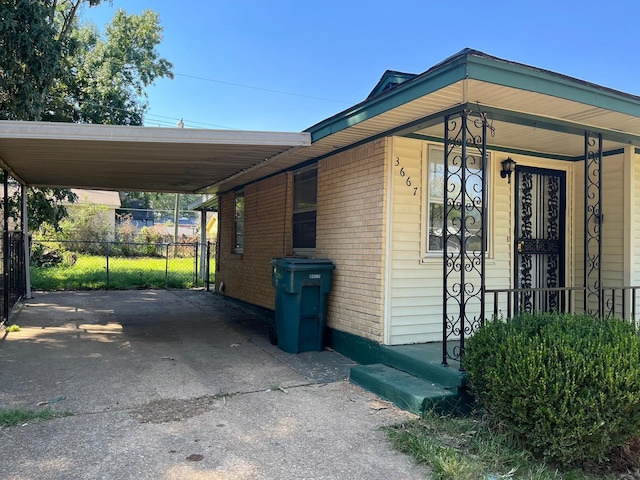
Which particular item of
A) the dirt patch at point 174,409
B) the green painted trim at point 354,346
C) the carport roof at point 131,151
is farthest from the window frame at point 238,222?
the dirt patch at point 174,409

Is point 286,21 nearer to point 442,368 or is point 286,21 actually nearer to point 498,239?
point 498,239

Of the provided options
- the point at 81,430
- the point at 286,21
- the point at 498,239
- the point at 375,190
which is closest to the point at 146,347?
the point at 81,430

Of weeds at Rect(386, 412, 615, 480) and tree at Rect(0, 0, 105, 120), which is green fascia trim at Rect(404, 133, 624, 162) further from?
tree at Rect(0, 0, 105, 120)

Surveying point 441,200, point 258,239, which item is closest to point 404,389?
point 441,200

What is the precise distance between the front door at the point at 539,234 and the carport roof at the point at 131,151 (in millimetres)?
3113

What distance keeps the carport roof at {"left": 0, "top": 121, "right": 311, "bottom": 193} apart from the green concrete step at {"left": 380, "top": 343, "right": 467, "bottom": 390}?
2.76 metres

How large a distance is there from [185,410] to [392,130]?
3.60 meters

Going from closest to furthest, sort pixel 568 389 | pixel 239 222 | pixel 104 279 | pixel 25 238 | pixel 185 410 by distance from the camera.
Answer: pixel 568 389 → pixel 185 410 → pixel 25 238 → pixel 239 222 → pixel 104 279

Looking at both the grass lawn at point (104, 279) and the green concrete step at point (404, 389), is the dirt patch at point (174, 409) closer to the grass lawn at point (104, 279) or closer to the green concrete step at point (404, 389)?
the green concrete step at point (404, 389)

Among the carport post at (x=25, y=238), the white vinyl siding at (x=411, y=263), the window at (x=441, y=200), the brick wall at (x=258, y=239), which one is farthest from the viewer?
the carport post at (x=25, y=238)

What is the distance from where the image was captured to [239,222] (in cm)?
1107

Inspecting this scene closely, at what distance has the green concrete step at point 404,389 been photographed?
4.15 meters

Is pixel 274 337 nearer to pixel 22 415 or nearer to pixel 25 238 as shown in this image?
pixel 22 415

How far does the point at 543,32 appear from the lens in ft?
43.9
